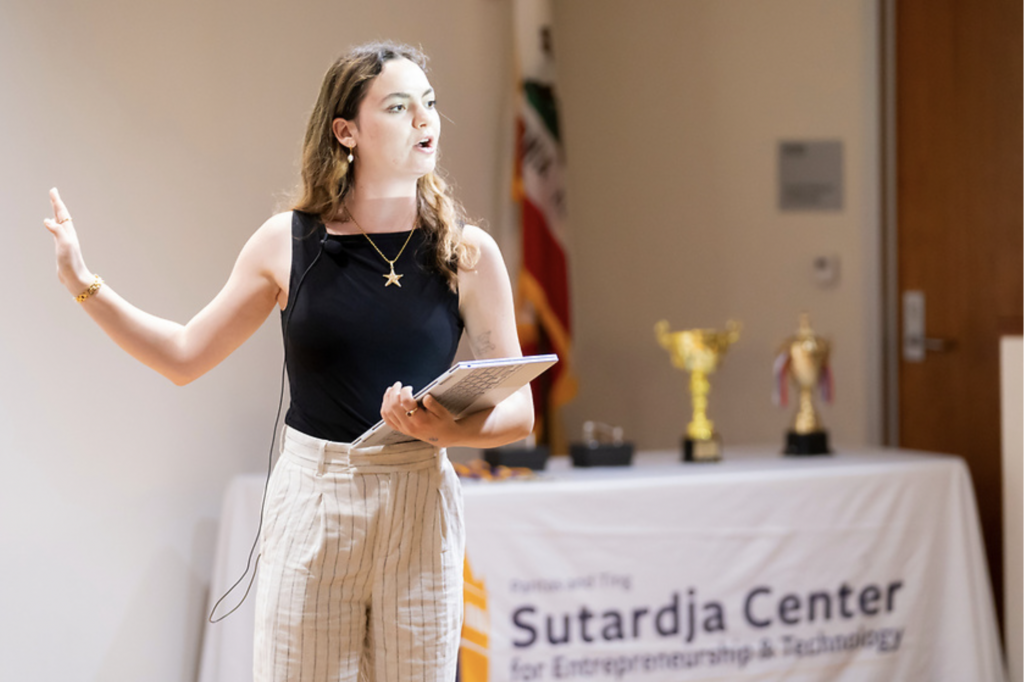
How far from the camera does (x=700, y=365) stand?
3.12 metres

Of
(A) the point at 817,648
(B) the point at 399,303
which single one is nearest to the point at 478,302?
(B) the point at 399,303

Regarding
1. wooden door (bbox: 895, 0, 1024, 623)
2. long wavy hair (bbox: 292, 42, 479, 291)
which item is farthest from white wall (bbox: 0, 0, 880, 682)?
wooden door (bbox: 895, 0, 1024, 623)

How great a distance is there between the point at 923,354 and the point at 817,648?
1.36 meters

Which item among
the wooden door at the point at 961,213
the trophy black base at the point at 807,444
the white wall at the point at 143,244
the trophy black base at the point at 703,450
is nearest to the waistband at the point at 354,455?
the white wall at the point at 143,244

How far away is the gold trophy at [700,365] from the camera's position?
3.07m

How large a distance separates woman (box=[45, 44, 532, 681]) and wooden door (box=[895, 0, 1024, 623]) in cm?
260

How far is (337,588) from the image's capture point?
4.19 ft

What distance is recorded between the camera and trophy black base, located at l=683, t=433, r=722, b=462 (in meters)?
3.06

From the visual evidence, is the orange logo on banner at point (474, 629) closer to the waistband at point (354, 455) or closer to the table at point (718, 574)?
the table at point (718, 574)

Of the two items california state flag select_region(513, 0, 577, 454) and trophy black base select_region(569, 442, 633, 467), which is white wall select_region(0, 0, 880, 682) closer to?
california state flag select_region(513, 0, 577, 454)

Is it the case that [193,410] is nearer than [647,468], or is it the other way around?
[193,410]

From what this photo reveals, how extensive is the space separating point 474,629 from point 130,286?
1.20 metres

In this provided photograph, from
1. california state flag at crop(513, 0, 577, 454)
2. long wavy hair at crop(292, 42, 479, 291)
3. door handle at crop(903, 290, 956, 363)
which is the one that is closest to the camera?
long wavy hair at crop(292, 42, 479, 291)

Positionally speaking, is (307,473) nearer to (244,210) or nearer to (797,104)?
(244,210)
